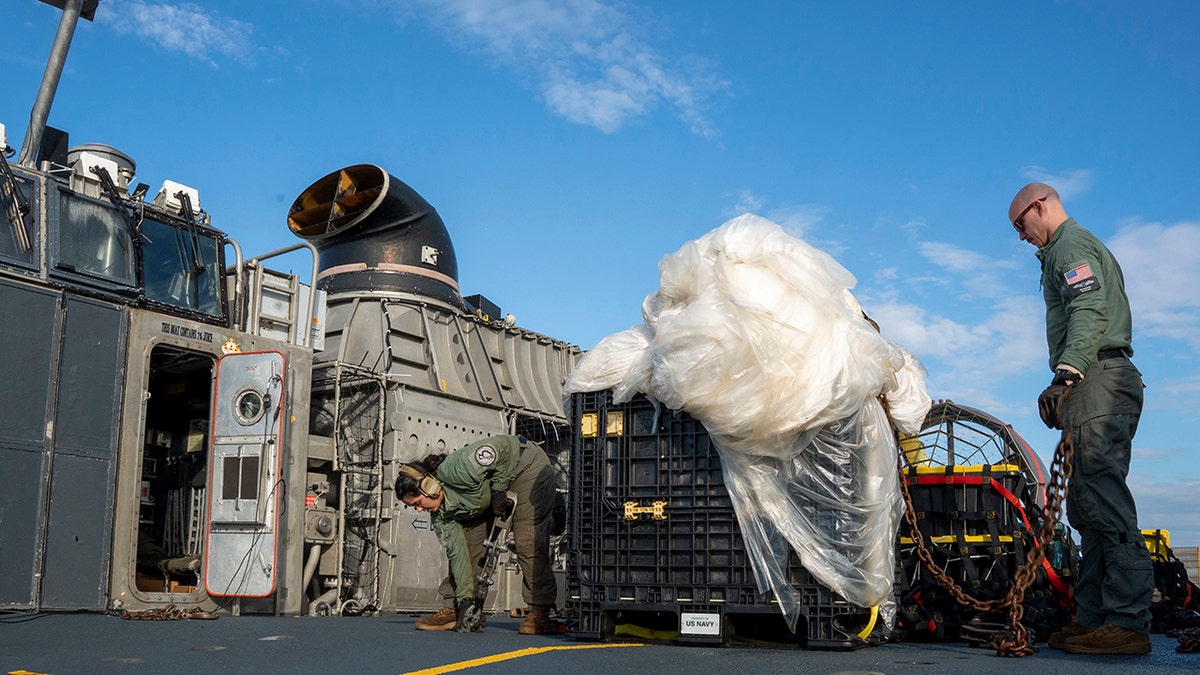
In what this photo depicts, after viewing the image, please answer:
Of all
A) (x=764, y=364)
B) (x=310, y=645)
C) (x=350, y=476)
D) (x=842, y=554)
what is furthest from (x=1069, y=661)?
(x=350, y=476)

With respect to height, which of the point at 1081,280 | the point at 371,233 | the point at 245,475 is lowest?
the point at 245,475

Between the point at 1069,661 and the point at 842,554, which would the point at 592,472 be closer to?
the point at 842,554

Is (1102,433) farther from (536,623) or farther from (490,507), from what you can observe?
(490,507)

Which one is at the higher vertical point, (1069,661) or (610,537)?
(610,537)

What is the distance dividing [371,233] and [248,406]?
3.93 meters

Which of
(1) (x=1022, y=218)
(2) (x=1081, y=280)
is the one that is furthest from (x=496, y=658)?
(1) (x=1022, y=218)

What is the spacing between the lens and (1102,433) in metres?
4.93

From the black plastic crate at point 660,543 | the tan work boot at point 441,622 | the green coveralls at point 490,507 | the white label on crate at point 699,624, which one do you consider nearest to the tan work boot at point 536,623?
the green coveralls at point 490,507

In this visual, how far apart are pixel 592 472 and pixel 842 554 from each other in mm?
1512

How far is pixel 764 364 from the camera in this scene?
521cm

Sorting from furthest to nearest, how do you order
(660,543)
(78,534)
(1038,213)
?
1. (78,534)
2. (660,543)
3. (1038,213)

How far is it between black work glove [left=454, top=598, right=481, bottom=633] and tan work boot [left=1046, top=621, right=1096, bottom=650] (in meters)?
3.46

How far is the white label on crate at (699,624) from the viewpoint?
5430mm

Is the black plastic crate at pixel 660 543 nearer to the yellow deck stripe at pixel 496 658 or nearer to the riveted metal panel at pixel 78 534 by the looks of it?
the yellow deck stripe at pixel 496 658
